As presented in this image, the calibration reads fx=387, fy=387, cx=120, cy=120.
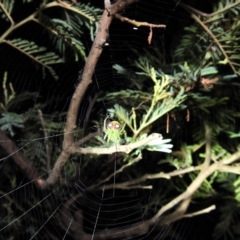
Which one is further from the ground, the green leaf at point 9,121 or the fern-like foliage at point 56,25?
the fern-like foliage at point 56,25

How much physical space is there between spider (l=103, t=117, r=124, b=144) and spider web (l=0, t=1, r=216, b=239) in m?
0.08

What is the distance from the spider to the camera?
2.34 ft

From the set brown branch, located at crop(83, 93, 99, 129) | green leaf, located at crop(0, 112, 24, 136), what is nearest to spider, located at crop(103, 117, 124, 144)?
brown branch, located at crop(83, 93, 99, 129)

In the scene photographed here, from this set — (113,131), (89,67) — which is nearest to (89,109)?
(113,131)

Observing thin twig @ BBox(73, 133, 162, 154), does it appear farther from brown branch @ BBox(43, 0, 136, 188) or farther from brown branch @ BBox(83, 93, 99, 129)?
brown branch @ BBox(83, 93, 99, 129)

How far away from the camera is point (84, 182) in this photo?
889 millimetres

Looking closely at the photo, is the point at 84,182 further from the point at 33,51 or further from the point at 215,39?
the point at 215,39

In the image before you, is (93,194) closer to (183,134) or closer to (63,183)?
(63,183)

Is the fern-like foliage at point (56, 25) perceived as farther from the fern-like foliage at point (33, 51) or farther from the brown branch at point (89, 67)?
the brown branch at point (89, 67)

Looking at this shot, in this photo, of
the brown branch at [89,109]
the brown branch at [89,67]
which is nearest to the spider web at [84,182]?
the brown branch at [89,109]

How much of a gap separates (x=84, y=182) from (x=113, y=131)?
213 mm

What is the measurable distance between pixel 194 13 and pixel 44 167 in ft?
1.47

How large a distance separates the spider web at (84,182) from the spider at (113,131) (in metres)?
0.08

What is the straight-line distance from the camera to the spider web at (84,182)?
0.83 metres
